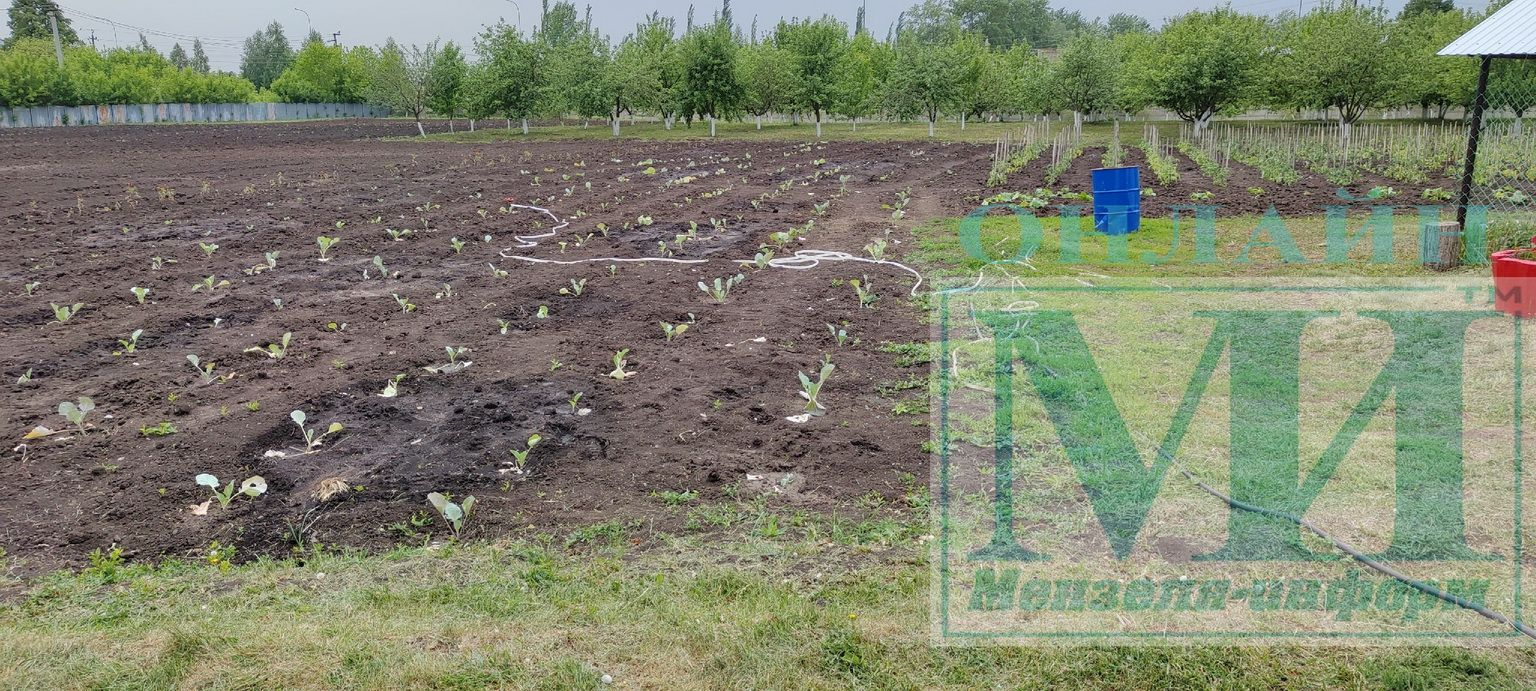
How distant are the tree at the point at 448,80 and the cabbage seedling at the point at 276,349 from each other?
35.4 m

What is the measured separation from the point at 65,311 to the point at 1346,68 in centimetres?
3136

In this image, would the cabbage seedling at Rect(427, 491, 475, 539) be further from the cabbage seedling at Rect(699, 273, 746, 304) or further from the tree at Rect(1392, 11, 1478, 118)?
the tree at Rect(1392, 11, 1478, 118)

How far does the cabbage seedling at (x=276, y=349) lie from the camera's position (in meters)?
6.35

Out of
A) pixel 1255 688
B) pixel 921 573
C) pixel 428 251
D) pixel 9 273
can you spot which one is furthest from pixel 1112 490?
pixel 9 273

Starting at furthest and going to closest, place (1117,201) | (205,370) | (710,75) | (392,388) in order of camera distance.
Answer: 1. (710,75)
2. (1117,201)
3. (205,370)
4. (392,388)

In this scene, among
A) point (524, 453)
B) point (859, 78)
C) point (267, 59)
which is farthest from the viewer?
point (267, 59)

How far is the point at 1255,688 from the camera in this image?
282cm

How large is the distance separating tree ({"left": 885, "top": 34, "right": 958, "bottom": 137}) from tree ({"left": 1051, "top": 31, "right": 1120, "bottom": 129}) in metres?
3.63

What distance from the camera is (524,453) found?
4.51 metres

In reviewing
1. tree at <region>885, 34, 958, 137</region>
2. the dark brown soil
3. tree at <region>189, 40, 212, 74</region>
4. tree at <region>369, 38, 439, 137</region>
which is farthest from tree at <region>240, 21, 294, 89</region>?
the dark brown soil

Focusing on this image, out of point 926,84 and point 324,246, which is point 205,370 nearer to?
point 324,246

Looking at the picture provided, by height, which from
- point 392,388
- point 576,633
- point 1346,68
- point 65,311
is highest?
point 1346,68

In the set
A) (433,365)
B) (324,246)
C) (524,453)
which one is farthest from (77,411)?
(324,246)

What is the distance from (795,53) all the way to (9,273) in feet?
105
